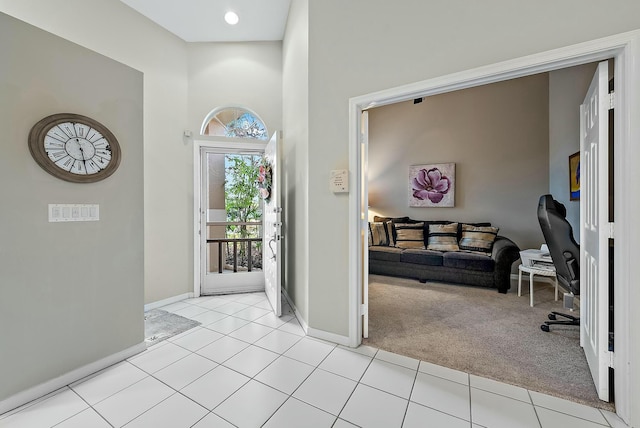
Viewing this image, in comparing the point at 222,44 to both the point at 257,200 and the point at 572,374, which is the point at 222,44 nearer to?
the point at 257,200

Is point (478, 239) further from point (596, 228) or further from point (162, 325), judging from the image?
point (162, 325)

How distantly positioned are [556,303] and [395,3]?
383 cm

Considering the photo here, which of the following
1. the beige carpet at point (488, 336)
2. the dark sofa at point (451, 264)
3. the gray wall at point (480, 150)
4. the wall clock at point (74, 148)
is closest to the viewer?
the wall clock at point (74, 148)

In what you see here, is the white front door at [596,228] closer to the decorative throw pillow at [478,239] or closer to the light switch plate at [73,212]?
the decorative throw pillow at [478,239]

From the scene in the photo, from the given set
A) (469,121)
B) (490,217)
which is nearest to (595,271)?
(490,217)

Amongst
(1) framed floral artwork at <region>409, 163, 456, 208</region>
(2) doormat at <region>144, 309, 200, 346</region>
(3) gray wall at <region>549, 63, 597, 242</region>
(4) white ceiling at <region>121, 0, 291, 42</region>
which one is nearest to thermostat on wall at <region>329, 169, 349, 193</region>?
(2) doormat at <region>144, 309, 200, 346</region>

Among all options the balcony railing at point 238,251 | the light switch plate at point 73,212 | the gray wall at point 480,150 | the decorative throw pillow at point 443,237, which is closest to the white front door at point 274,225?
the balcony railing at point 238,251

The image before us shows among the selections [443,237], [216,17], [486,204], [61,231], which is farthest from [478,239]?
[61,231]

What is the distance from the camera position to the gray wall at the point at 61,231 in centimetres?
Result: 162

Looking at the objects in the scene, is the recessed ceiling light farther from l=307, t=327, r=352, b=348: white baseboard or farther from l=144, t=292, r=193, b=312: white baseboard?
l=307, t=327, r=352, b=348: white baseboard

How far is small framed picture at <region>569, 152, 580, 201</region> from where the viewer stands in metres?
3.22

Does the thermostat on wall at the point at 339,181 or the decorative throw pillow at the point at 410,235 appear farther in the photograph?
the decorative throw pillow at the point at 410,235

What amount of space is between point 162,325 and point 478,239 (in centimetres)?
454

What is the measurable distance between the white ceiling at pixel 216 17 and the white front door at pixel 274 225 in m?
1.58
